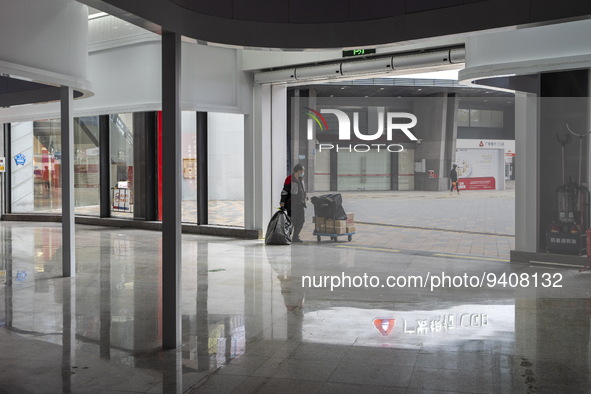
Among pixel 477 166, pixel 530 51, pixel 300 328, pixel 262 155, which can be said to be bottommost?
pixel 300 328

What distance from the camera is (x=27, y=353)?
20.0 feet

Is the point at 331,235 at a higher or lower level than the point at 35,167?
lower

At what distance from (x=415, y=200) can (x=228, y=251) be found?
3989 millimetres

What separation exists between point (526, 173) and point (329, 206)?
148 inches

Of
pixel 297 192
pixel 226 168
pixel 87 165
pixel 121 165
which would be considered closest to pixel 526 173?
pixel 297 192

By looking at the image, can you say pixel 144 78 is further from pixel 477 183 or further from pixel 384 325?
pixel 384 325

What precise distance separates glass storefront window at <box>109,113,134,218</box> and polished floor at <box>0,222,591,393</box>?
24.1ft

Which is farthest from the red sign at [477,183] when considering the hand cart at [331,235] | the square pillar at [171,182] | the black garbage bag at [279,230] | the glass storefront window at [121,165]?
the glass storefront window at [121,165]

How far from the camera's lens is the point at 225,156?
17.2 metres

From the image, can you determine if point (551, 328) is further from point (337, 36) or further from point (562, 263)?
point (562, 263)

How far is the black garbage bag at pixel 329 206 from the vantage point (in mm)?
12844

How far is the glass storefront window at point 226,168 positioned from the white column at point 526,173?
7.27m

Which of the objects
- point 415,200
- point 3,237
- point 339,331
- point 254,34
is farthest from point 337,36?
point 3,237

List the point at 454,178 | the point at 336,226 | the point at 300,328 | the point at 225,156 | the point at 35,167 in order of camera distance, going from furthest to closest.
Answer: the point at 35,167
the point at 225,156
the point at 336,226
the point at 454,178
the point at 300,328
